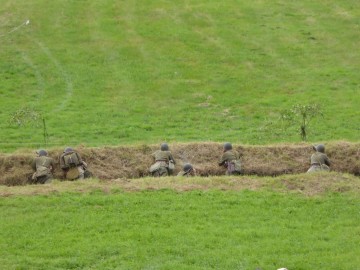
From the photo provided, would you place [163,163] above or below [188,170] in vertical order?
above

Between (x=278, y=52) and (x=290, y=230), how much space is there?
28.4m

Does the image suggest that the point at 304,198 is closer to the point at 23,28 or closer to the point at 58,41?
the point at 58,41

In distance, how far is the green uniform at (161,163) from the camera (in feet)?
95.5

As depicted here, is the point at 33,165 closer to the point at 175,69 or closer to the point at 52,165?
the point at 52,165

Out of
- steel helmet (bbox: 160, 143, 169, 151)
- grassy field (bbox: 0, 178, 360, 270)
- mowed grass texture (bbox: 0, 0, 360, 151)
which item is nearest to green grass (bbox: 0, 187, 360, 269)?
grassy field (bbox: 0, 178, 360, 270)

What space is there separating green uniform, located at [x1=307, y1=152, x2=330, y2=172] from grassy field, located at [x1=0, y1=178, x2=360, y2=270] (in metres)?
3.70

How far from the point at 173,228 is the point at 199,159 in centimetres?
934

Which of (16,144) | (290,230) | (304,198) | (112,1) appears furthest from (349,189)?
(112,1)

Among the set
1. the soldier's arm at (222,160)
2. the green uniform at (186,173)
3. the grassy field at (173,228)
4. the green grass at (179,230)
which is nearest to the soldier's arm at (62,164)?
the grassy field at (173,228)

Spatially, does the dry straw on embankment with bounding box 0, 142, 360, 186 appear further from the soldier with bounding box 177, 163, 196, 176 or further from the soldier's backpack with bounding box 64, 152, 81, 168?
the soldier with bounding box 177, 163, 196, 176

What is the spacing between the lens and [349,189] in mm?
24750

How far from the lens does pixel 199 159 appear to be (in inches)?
1204

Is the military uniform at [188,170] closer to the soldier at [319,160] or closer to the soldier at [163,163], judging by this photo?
the soldier at [163,163]

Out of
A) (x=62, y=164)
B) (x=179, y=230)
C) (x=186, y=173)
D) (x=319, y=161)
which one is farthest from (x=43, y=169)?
(x=319, y=161)
